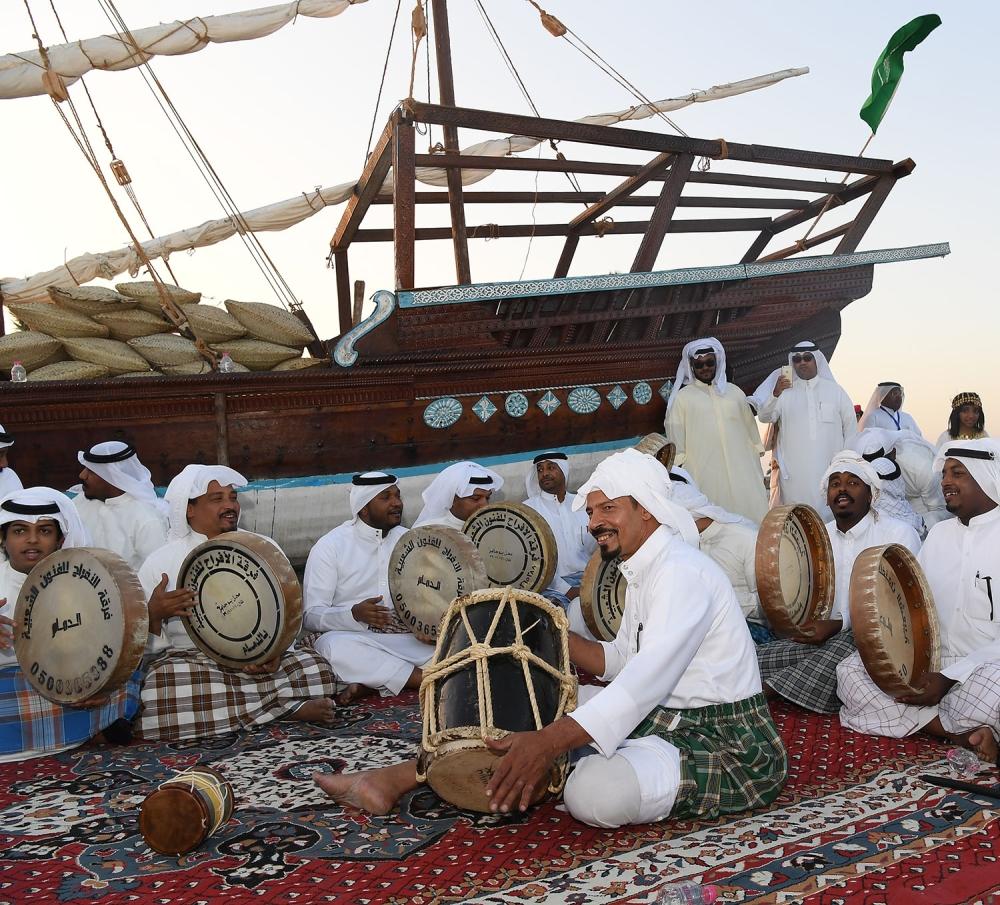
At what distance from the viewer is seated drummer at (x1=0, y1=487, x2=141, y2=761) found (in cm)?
352

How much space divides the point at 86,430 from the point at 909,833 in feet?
16.2

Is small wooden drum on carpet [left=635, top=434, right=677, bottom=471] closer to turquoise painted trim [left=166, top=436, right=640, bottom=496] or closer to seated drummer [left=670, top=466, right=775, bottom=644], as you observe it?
turquoise painted trim [left=166, top=436, right=640, bottom=496]

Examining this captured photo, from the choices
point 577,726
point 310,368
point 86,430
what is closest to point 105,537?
point 86,430

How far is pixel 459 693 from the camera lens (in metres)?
2.61

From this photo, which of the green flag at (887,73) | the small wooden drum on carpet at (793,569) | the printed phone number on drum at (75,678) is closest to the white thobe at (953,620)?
the small wooden drum on carpet at (793,569)

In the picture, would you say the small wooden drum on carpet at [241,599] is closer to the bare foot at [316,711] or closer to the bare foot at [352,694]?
the bare foot at [316,711]

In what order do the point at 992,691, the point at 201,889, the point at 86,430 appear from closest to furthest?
the point at 201,889, the point at 992,691, the point at 86,430

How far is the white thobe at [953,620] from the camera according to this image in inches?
132

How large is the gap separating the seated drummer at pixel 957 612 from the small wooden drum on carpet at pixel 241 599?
2.06 meters

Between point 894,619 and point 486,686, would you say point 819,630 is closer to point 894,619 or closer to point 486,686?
point 894,619

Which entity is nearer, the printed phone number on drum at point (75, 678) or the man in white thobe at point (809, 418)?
the printed phone number on drum at point (75, 678)

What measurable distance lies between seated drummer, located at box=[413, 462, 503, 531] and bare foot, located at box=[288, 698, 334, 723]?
5.60 feet

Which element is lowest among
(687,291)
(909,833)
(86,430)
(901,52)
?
(909,833)

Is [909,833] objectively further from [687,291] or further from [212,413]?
[687,291]
